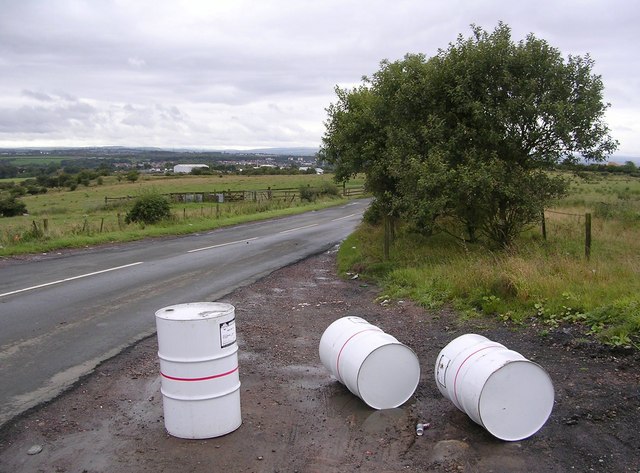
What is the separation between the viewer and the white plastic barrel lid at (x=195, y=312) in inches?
193

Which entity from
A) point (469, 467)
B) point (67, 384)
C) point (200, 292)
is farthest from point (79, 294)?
point (469, 467)

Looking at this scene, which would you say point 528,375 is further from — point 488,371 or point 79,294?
point 79,294

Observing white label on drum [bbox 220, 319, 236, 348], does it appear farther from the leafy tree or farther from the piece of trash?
the leafy tree

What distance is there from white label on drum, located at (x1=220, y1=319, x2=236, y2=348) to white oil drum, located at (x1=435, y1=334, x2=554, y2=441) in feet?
6.84

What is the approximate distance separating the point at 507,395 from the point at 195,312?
9.19 ft

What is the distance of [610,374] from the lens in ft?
19.4

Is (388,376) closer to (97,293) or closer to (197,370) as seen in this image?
(197,370)

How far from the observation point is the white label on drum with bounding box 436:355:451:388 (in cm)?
528

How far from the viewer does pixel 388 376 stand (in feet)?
18.1

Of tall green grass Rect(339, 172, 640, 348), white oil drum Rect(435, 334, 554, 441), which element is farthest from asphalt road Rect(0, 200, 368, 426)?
white oil drum Rect(435, 334, 554, 441)

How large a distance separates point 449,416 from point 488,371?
35.0 inches

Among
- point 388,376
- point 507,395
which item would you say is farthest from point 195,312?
point 507,395

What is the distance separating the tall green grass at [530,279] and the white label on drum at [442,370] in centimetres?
245

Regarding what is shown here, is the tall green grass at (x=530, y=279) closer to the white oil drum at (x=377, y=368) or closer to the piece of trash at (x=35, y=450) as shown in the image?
the white oil drum at (x=377, y=368)
